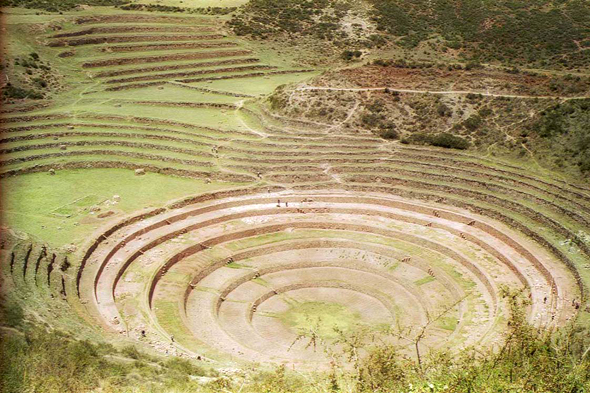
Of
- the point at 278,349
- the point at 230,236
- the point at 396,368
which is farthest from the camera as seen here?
the point at 230,236

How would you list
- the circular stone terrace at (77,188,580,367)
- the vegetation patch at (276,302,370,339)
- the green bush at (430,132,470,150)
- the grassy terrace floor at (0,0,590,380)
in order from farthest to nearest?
the green bush at (430,132,470,150)
the vegetation patch at (276,302,370,339)
the grassy terrace floor at (0,0,590,380)
the circular stone terrace at (77,188,580,367)

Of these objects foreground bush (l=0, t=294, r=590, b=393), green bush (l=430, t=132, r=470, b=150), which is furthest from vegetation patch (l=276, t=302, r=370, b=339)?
green bush (l=430, t=132, r=470, b=150)

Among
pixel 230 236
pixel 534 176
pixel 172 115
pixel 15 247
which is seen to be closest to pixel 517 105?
pixel 534 176

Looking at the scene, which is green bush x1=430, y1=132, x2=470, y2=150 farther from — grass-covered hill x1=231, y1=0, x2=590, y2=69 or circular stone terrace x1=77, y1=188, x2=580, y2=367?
grass-covered hill x1=231, y1=0, x2=590, y2=69

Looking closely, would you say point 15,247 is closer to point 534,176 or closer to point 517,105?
point 534,176

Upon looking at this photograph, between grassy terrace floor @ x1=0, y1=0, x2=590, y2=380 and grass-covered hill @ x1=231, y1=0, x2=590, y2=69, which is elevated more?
grass-covered hill @ x1=231, y1=0, x2=590, y2=69

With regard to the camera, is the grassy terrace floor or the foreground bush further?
the grassy terrace floor

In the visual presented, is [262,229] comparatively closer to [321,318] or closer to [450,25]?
[321,318]

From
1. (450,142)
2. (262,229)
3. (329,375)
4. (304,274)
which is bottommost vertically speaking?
(304,274)

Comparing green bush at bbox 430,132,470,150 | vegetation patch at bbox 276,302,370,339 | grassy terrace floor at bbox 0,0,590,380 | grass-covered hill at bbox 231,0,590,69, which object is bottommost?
vegetation patch at bbox 276,302,370,339

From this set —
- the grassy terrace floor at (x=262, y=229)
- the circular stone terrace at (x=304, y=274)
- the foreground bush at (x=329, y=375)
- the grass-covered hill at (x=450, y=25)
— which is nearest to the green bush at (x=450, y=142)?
the grassy terrace floor at (x=262, y=229)

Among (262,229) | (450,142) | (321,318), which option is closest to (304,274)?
(321,318)
